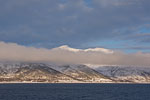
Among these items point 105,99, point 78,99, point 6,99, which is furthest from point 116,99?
point 6,99

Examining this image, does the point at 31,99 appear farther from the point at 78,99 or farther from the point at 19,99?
the point at 78,99

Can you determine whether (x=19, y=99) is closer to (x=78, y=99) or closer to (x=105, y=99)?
(x=78, y=99)

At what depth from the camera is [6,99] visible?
625 ft

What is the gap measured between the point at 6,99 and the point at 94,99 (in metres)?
61.8

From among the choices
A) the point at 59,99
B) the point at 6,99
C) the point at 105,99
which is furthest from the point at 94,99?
the point at 6,99

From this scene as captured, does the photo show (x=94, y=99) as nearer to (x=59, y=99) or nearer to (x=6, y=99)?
(x=59, y=99)

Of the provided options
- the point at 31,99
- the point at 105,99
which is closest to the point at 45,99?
the point at 31,99

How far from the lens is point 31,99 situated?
19300cm

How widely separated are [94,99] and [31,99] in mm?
44799

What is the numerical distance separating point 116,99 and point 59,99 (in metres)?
41.2

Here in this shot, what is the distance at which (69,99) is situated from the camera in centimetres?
19438

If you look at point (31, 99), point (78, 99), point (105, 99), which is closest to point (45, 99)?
point (31, 99)

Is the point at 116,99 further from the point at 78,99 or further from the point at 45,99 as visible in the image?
the point at 45,99

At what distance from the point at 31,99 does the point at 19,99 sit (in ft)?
28.6
